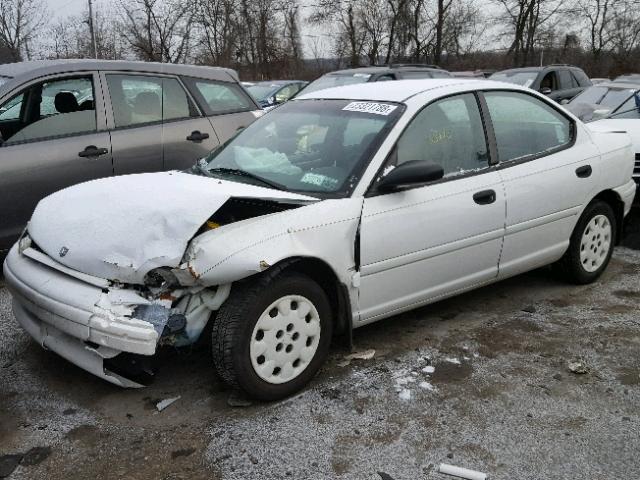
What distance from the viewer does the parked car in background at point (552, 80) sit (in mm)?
13477

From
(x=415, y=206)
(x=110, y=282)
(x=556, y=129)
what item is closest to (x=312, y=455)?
(x=110, y=282)

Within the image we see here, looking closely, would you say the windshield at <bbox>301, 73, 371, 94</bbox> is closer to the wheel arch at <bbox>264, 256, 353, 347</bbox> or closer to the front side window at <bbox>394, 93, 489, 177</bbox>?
the front side window at <bbox>394, 93, 489, 177</bbox>

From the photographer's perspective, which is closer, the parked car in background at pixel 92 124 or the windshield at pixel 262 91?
the parked car in background at pixel 92 124

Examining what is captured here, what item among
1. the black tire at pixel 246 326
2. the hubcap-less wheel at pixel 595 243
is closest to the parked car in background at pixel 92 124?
the black tire at pixel 246 326

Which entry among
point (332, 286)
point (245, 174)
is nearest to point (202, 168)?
point (245, 174)

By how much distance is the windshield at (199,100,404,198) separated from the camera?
141 inches

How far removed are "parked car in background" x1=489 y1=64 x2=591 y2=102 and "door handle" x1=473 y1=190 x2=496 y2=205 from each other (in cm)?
1003

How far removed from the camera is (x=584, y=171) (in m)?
4.62

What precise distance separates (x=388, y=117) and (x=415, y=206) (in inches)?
22.3

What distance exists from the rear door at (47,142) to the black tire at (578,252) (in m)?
3.73

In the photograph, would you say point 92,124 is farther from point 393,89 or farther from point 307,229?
point 307,229

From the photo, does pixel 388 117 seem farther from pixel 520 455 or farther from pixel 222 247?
pixel 520 455

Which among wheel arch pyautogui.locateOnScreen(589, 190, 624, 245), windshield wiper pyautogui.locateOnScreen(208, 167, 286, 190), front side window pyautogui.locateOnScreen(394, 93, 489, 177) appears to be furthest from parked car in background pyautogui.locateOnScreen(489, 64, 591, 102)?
windshield wiper pyautogui.locateOnScreen(208, 167, 286, 190)

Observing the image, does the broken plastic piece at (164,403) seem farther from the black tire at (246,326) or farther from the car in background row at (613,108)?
the car in background row at (613,108)
